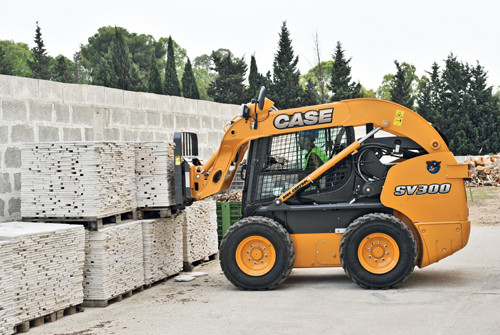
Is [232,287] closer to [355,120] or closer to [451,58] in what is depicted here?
[355,120]

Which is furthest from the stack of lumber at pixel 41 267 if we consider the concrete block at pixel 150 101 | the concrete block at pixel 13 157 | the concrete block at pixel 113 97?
the concrete block at pixel 150 101

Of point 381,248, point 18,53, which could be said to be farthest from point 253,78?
point 381,248

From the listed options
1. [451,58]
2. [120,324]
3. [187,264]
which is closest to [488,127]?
[451,58]

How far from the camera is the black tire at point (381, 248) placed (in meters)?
9.34

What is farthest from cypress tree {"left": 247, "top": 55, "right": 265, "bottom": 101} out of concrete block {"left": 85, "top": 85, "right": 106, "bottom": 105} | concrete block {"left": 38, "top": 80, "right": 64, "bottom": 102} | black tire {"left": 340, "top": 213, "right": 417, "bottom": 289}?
black tire {"left": 340, "top": 213, "right": 417, "bottom": 289}

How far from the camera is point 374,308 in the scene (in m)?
8.23

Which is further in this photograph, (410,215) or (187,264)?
(187,264)

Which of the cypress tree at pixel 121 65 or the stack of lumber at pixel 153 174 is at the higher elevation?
the cypress tree at pixel 121 65

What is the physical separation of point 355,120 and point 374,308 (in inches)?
113

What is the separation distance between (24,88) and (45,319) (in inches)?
147

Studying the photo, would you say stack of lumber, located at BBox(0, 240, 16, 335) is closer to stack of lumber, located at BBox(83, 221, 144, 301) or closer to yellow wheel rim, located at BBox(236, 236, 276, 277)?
stack of lumber, located at BBox(83, 221, 144, 301)

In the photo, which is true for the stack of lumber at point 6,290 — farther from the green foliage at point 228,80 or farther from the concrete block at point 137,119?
the green foliage at point 228,80

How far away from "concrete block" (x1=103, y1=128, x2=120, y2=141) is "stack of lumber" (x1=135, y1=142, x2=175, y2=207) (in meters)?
2.45

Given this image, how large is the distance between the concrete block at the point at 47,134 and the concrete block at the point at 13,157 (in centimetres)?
61
